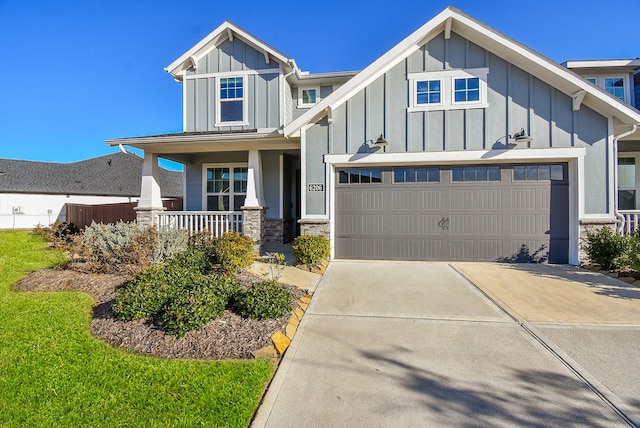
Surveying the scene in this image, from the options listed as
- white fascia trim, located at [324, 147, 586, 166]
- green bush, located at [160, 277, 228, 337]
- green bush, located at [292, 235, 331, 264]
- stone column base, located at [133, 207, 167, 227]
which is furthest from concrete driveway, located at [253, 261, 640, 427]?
stone column base, located at [133, 207, 167, 227]

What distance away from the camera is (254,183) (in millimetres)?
A: 8820

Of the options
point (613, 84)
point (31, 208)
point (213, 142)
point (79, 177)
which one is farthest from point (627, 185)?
point (79, 177)

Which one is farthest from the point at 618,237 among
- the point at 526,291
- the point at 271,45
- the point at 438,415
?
the point at 271,45

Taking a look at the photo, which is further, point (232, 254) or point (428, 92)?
point (428, 92)

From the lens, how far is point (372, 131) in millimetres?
8141

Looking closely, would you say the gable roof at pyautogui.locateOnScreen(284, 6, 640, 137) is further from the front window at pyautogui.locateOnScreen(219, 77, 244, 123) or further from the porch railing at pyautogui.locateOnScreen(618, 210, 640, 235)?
the front window at pyautogui.locateOnScreen(219, 77, 244, 123)

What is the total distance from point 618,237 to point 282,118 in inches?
370

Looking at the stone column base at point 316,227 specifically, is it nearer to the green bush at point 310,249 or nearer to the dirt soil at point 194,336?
the green bush at point 310,249

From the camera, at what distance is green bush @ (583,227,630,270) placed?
6629 millimetres

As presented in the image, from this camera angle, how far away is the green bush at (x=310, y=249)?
722 cm

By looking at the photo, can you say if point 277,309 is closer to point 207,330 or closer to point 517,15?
point 207,330

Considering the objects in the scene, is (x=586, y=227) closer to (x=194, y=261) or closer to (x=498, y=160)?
(x=498, y=160)

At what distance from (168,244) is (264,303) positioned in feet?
11.3

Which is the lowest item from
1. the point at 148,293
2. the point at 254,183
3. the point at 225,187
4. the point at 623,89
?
the point at 148,293
